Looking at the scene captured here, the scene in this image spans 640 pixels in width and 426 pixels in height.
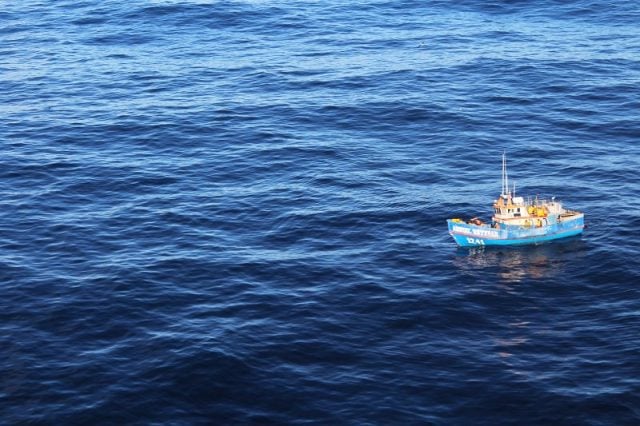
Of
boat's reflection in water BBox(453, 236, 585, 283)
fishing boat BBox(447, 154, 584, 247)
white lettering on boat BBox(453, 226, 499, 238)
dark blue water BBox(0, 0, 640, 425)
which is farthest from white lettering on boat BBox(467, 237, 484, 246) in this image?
dark blue water BBox(0, 0, 640, 425)

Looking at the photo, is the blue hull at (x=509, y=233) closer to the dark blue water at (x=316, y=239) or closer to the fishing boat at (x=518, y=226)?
the fishing boat at (x=518, y=226)

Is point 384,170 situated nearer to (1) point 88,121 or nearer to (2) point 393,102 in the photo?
(2) point 393,102

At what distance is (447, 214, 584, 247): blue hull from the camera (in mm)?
112375

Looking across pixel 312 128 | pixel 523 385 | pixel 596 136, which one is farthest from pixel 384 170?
pixel 523 385

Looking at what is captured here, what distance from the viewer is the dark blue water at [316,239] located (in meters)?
86.1

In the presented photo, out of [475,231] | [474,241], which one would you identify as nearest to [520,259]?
[474,241]

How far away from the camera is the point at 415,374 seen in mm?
87938

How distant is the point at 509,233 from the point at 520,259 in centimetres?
356

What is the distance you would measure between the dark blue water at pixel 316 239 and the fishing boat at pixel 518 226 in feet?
5.72

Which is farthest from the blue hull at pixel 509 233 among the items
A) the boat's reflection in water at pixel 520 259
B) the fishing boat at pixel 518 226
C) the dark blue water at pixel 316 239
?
the dark blue water at pixel 316 239

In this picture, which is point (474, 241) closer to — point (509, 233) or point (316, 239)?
point (509, 233)

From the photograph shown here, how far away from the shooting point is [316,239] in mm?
119188

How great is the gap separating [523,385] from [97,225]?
61.2m

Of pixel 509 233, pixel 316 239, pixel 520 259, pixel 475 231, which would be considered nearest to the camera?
pixel 520 259
